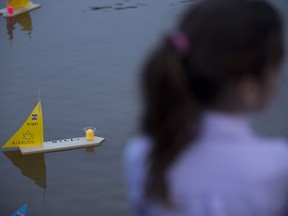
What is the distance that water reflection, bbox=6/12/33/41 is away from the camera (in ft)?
21.0

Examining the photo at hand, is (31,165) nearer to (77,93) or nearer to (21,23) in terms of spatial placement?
(77,93)

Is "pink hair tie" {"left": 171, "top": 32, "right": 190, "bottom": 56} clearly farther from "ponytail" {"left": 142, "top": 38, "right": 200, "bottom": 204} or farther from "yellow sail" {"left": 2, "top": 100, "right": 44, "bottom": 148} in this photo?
"yellow sail" {"left": 2, "top": 100, "right": 44, "bottom": 148}

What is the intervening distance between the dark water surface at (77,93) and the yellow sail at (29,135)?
0.11 metres

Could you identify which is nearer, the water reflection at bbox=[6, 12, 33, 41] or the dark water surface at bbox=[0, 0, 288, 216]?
the dark water surface at bbox=[0, 0, 288, 216]

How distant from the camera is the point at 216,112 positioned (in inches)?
24.6

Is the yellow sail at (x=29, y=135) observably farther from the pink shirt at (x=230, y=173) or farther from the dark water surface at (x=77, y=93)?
the pink shirt at (x=230, y=173)

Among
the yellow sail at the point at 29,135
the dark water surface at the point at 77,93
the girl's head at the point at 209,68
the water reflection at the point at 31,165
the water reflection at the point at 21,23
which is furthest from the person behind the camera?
the water reflection at the point at 21,23

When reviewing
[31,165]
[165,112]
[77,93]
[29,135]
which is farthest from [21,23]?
[165,112]

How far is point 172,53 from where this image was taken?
24.0 inches

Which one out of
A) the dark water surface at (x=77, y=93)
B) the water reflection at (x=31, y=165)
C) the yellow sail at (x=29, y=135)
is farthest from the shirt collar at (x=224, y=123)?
the yellow sail at (x=29, y=135)

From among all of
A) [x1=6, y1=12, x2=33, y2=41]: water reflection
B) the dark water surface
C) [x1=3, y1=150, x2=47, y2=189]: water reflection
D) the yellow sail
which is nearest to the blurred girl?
the dark water surface

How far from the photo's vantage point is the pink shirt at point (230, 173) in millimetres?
616

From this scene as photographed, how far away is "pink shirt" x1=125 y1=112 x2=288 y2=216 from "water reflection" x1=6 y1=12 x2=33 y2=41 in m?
5.85

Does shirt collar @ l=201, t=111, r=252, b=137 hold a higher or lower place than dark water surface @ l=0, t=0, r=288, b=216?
higher
